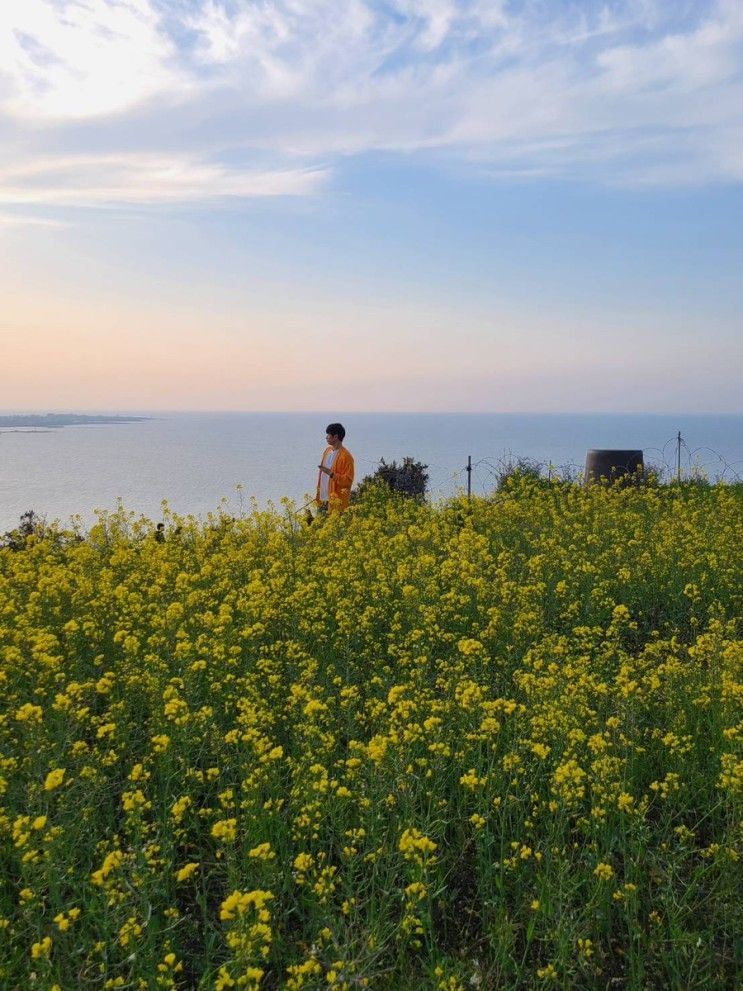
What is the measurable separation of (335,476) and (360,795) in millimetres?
7789

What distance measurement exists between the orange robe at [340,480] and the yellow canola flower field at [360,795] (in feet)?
13.6

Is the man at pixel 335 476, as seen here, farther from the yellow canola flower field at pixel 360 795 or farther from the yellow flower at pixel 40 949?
the yellow flower at pixel 40 949

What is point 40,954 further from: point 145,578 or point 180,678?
point 145,578

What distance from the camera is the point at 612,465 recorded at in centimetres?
1741

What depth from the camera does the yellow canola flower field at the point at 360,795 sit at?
329 cm

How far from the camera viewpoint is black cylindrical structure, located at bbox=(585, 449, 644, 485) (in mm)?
17250

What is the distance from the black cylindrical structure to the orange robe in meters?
7.12

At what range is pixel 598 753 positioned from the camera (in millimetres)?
4285

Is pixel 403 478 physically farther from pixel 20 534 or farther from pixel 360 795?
pixel 360 795

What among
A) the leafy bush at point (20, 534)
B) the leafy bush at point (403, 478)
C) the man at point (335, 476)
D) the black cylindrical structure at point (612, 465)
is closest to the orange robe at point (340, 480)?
the man at point (335, 476)

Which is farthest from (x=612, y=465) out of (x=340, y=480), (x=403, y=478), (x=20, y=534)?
(x=20, y=534)

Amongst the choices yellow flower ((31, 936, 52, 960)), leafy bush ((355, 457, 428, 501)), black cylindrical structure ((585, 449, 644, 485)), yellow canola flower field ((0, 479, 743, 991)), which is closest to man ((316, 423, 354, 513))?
yellow canola flower field ((0, 479, 743, 991))

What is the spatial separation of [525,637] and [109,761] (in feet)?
11.2

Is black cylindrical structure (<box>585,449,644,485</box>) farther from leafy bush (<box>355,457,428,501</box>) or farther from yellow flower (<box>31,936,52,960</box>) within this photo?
yellow flower (<box>31,936,52,960</box>)
